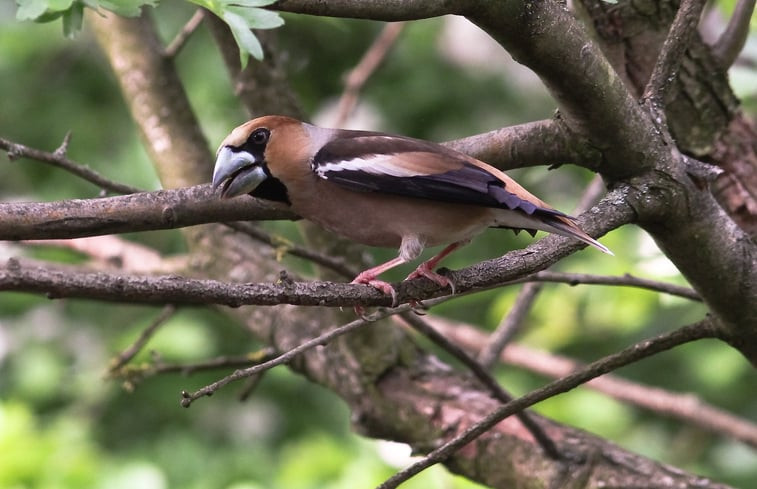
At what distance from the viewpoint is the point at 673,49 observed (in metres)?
3.07

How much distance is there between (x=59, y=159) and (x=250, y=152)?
62 centimetres

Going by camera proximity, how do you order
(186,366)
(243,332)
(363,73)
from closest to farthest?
(186,366) → (363,73) → (243,332)

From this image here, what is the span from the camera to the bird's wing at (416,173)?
3010 mm

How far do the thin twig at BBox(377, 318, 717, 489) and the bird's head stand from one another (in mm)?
1011

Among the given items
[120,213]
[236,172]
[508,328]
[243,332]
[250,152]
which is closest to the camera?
[120,213]

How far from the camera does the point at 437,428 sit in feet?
13.5

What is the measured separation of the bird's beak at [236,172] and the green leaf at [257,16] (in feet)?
2.24

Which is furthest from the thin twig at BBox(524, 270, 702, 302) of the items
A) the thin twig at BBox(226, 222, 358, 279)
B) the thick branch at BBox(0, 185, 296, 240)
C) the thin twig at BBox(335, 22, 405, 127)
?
A: the thin twig at BBox(335, 22, 405, 127)

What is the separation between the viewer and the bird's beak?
119 inches

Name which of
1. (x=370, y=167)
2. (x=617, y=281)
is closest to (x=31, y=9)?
(x=370, y=167)

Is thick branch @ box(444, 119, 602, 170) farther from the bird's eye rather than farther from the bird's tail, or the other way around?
the bird's eye

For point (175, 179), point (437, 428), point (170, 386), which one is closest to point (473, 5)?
point (437, 428)

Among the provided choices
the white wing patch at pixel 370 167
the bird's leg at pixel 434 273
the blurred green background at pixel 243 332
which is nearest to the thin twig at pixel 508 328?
the blurred green background at pixel 243 332

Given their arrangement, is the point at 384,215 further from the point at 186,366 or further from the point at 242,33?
the point at 186,366
